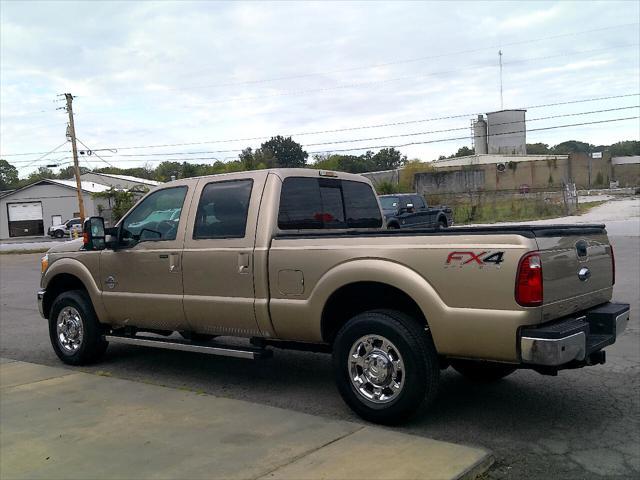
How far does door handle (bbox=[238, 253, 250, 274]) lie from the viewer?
217 inches

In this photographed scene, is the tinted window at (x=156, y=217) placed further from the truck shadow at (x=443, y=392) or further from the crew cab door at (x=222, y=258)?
the truck shadow at (x=443, y=392)

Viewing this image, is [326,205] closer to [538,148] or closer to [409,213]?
[409,213]

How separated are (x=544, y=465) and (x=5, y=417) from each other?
4292mm

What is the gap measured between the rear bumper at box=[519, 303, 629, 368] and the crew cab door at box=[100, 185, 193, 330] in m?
3.28

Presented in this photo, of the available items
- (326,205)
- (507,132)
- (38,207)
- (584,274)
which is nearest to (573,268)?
(584,274)

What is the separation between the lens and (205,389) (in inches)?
242

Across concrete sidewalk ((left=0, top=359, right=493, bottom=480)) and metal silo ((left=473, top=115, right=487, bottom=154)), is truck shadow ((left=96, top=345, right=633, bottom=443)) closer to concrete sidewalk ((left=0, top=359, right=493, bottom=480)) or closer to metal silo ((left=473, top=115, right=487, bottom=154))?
concrete sidewalk ((left=0, top=359, right=493, bottom=480))

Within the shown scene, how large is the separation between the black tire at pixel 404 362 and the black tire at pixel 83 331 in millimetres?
3234

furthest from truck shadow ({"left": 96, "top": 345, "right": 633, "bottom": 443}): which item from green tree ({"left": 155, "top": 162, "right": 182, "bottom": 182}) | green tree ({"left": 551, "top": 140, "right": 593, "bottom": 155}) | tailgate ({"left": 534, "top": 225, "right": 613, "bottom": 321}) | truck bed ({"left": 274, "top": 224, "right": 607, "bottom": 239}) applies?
green tree ({"left": 551, "top": 140, "right": 593, "bottom": 155})

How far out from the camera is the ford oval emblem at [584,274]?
15.3 feet

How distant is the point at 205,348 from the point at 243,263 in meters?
0.98

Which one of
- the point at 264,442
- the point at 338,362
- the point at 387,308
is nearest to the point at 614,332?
the point at 387,308

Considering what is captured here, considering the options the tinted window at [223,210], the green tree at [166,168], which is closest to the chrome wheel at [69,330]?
the tinted window at [223,210]

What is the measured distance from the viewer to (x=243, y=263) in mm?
5547
